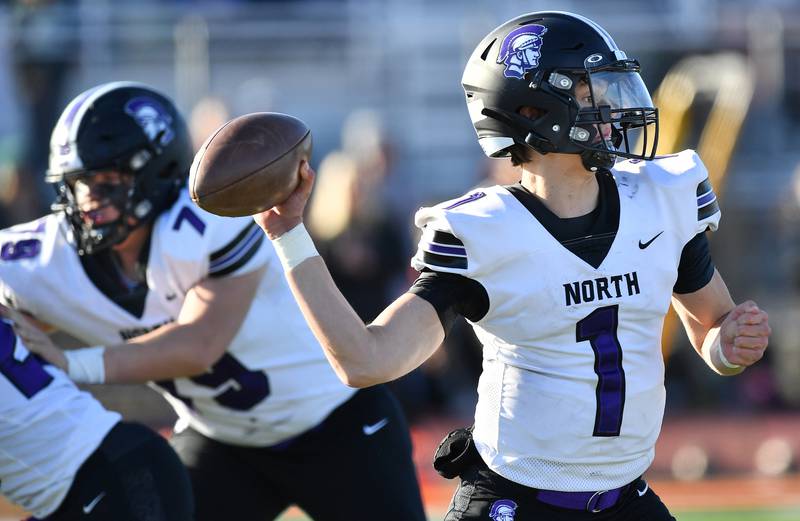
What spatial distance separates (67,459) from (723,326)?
1.66 m

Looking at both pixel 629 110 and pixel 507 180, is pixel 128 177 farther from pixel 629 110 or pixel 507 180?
pixel 507 180

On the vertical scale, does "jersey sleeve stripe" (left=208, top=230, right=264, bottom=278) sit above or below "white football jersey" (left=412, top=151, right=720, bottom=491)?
below

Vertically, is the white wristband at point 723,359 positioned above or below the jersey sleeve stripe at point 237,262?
above

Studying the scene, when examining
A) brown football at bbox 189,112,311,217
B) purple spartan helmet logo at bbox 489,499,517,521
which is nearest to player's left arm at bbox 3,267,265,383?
brown football at bbox 189,112,311,217

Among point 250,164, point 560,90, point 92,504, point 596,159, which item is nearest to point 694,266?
point 596,159

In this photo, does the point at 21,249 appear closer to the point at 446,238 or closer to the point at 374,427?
the point at 374,427

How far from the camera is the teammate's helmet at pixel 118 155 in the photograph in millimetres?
3736

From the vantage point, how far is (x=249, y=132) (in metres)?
2.75

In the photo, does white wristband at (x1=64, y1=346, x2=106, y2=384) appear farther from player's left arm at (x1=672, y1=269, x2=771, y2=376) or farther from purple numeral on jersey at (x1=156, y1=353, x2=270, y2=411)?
player's left arm at (x1=672, y1=269, x2=771, y2=376)

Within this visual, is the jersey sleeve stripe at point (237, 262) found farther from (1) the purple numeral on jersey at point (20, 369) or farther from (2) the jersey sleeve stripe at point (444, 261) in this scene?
(2) the jersey sleeve stripe at point (444, 261)

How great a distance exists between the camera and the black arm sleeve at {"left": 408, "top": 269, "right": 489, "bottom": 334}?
2.75 m

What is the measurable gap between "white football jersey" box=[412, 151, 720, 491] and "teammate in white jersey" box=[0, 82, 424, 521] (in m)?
0.91

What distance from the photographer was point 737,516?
6.26m

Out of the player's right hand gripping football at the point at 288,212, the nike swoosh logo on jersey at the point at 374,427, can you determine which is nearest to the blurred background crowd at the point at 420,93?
the nike swoosh logo on jersey at the point at 374,427
